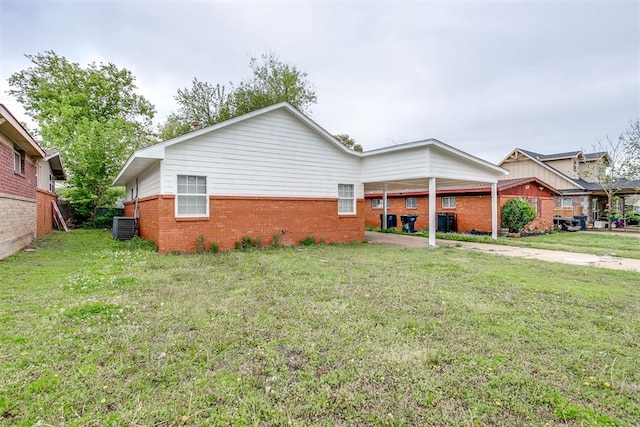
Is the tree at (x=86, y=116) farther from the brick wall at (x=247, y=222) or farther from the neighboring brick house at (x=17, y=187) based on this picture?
the brick wall at (x=247, y=222)

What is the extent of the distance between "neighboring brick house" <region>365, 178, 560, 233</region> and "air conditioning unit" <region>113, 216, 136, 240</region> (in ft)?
47.2

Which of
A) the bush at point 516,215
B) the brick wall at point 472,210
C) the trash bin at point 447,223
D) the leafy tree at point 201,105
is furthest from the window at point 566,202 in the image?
the leafy tree at point 201,105

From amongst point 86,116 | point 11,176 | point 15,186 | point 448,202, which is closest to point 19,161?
point 15,186

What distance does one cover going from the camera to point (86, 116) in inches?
1059

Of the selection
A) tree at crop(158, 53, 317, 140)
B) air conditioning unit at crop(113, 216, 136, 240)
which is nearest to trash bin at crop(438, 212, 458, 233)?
air conditioning unit at crop(113, 216, 136, 240)

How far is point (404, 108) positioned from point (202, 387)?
21.4 metres

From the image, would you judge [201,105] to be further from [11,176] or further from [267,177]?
[267,177]

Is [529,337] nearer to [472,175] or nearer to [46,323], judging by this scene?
[46,323]

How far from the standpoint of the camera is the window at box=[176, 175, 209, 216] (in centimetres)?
909

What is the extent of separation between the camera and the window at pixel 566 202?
78.5 feet

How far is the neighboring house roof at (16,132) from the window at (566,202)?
31007mm

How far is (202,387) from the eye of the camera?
2.41 meters

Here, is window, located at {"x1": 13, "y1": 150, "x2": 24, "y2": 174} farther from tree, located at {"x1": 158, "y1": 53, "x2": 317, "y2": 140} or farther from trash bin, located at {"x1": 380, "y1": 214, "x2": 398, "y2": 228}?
trash bin, located at {"x1": 380, "y1": 214, "x2": 398, "y2": 228}

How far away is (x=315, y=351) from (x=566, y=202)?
28550mm
